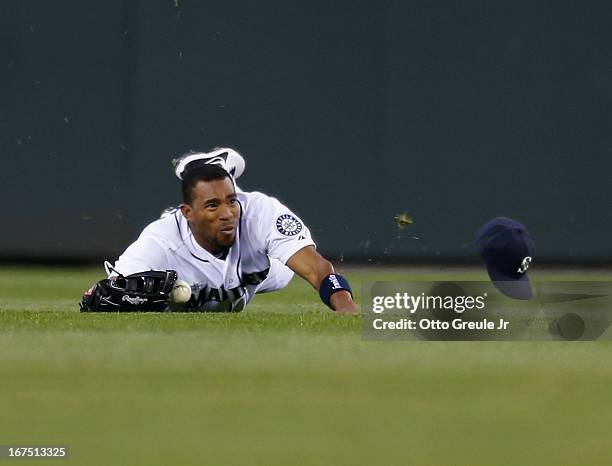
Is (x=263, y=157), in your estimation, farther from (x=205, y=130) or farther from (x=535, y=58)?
(x=535, y=58)

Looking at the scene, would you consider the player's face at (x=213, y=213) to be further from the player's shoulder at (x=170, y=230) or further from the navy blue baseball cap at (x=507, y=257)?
the navy blue baseball cap at (x=507, y=257)

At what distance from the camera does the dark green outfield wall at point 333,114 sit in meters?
8.65

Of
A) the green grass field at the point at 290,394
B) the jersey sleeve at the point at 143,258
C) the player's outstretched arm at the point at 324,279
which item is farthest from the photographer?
the jersey sleeve at the point at 143,258

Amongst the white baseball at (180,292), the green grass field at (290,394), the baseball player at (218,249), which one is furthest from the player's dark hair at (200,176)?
the green grass field at (290,394)

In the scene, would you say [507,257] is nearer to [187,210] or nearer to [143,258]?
[187,210]

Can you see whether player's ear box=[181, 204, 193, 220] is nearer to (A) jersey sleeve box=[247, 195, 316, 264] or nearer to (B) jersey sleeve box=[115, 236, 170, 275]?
(B) jersey sleeve box=[115, 236, 170, 275]

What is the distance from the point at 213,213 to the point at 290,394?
247 centimetres

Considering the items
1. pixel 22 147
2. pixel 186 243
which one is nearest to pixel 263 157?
pixel 22 147

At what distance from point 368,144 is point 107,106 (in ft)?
5.48

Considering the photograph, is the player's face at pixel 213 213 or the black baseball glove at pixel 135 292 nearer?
the black baseball glove at pixel 135 292

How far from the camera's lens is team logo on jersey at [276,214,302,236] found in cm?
546

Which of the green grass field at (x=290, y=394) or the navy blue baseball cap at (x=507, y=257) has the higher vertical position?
the navy blue baseball cap at (x=507, y=257)

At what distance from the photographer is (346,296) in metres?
5.20

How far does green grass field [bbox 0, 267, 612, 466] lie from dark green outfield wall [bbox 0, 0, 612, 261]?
4.24 m
